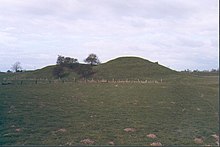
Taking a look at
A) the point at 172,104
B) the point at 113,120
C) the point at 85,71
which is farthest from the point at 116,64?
the point at 113,120

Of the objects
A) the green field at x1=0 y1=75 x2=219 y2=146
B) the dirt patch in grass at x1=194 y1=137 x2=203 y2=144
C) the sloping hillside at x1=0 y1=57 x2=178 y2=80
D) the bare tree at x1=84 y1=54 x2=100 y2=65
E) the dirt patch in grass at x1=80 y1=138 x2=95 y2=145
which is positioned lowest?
the dirt patch in grass at x1=194 y1=137 x2=203 y2=144

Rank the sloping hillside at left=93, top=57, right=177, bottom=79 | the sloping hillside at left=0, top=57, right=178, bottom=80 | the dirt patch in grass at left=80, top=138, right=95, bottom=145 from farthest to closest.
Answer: the sloping hillside at left=0, top=57, right=178, bottom=80 → the sloping hillside at left=93, top=57, right=177, bottom=79 → the dirt patch in grass at left=80, top=138, right=95, bottom=145

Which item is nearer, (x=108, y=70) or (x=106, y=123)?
(x=106, y=123)

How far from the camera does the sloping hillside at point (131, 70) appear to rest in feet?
390

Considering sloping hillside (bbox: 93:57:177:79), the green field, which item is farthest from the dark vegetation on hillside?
the green field

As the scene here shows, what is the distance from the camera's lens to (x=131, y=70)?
12875cm

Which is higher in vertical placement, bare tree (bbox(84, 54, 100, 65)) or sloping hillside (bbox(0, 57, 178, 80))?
bare tree (bbox(84, 54, 100, 65))

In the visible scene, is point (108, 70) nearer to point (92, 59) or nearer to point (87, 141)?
point (92, 59)

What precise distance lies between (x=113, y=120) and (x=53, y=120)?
455 cm

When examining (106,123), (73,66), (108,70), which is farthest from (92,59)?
(106,123)

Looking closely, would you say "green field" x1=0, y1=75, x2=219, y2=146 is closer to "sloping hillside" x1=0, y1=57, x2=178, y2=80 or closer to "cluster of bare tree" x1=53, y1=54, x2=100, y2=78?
"sloping hillside" x1=0, y1=57, x2=178, y2=80

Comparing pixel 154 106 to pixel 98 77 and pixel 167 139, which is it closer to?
pixel 167 139

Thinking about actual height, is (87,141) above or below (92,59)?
below

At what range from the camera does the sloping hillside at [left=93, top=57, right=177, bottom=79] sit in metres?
119
